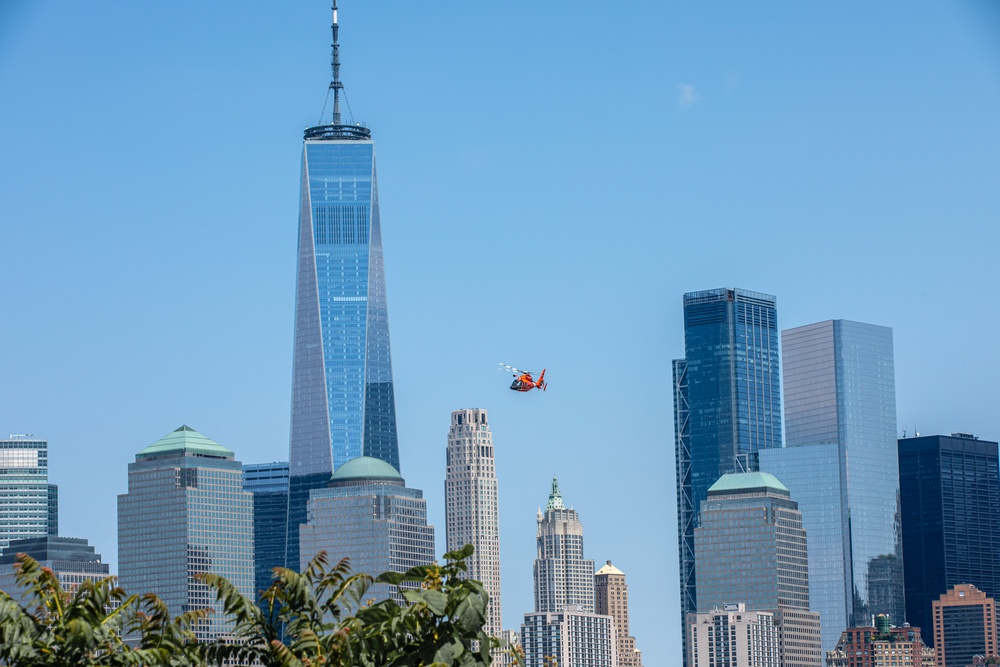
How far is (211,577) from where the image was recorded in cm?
3619

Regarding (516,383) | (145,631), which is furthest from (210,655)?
(516,383)

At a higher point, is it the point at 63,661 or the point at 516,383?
the point at 516,383

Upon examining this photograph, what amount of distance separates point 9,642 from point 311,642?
16.6 feet

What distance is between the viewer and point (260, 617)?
36875mm

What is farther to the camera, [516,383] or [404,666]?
[516,383]

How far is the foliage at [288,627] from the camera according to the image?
35969mm

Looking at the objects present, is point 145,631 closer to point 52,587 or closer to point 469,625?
point 52,587

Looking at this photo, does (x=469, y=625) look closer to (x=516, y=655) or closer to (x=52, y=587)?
(x=516, y=655)

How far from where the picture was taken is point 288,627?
38062 millimetres

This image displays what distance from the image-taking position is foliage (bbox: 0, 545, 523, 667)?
1416 inches

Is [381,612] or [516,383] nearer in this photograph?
[381,612]

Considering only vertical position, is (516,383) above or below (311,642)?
above

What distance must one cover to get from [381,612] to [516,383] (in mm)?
131172

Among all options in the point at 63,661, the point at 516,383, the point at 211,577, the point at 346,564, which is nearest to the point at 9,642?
the point at 63,661
